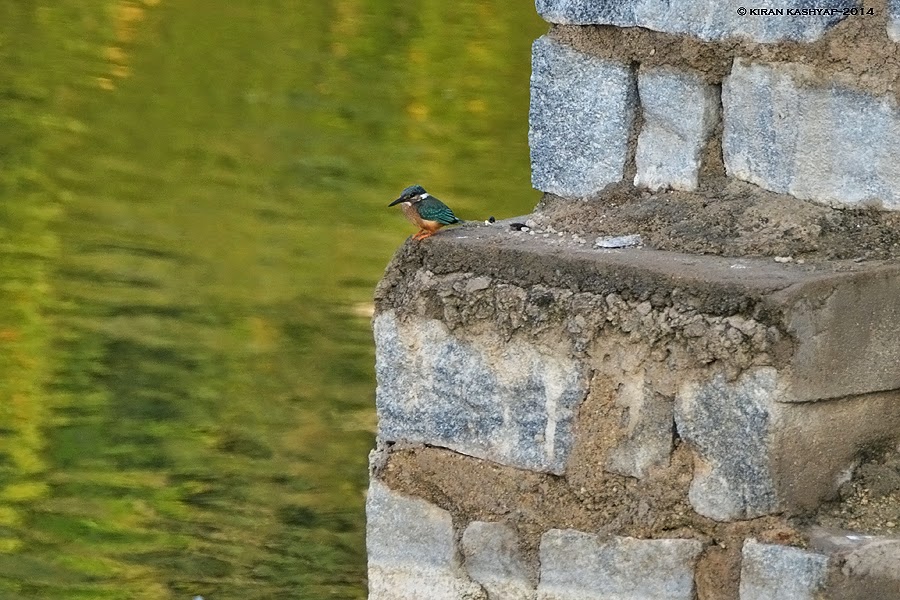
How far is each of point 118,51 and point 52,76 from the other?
36.9 inches

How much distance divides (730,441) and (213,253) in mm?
5771

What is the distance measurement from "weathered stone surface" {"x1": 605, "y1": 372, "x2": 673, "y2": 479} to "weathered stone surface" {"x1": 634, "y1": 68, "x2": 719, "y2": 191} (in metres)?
0.50

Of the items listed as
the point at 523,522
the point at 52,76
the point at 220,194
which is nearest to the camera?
the point at 523,522

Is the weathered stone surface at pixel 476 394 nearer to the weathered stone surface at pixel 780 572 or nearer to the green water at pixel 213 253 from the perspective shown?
the weathered stone surface at pixel 780 572

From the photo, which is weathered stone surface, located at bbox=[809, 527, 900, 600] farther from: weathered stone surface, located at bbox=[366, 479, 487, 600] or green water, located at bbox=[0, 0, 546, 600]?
green water, located at bbox=[0, 0, 546, 600]

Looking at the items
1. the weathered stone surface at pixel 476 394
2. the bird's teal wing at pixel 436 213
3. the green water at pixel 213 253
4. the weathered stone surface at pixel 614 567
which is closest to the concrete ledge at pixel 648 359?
the weathered stone surface at pixel 476 394

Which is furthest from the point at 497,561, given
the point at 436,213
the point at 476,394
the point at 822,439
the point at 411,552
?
the point at 436,213

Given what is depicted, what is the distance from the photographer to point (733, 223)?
11.0ft

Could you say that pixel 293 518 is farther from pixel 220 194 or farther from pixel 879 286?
pixel 220 194

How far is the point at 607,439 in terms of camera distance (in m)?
3.22

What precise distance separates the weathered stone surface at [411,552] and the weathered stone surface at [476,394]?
A: 127 millimetres

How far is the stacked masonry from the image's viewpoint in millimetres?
3031

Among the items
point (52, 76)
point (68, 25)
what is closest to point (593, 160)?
point (52, 76)

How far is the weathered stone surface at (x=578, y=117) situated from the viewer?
352cm
